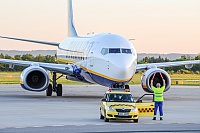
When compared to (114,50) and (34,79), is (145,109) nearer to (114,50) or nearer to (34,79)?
(114,50)

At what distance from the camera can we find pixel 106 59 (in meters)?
43.5

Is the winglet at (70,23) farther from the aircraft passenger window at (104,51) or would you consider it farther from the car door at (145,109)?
the car door at (145,109)

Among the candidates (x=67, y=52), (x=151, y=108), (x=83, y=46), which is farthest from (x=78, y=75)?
(x=151, y=108)

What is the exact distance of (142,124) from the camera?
29.0 m

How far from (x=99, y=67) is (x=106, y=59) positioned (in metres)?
0.92

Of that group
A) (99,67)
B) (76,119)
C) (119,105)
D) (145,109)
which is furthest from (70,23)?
(119,105)

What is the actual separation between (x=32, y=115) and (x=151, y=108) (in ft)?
18.0

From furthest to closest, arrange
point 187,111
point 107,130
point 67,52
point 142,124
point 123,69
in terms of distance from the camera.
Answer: point 67,52, point 123,69, point 187,111, point 142,124, point 107,130

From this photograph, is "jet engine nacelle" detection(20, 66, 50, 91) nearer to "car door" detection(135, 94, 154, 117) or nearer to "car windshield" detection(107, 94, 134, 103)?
"car windshield" detection(107, 94, 134, 103)

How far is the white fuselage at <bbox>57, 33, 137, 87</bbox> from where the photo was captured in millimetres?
42375

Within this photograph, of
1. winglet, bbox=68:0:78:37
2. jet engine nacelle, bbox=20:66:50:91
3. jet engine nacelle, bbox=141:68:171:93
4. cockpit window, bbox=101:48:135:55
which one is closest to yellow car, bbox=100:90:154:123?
cockpit window, bbox=101:48:135:55

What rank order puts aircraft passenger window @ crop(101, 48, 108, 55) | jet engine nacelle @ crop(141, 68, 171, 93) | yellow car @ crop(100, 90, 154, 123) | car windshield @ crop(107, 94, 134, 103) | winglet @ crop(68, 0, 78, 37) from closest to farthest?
yellow car @ crop(100, 90, 154, 123)
car windshield @ crop(107, 94, 134, 103)
aircraft passenger window @ crop(101, 48, 108, 55)
jet engine nacelle @ crop(141, 68, 171, 93)
winglet @ crop(68, 0, 78, 37)

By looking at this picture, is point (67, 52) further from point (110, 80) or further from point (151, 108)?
point (151, 108)

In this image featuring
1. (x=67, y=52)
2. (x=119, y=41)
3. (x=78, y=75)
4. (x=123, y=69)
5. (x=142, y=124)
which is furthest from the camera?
(x=67, y=52)
